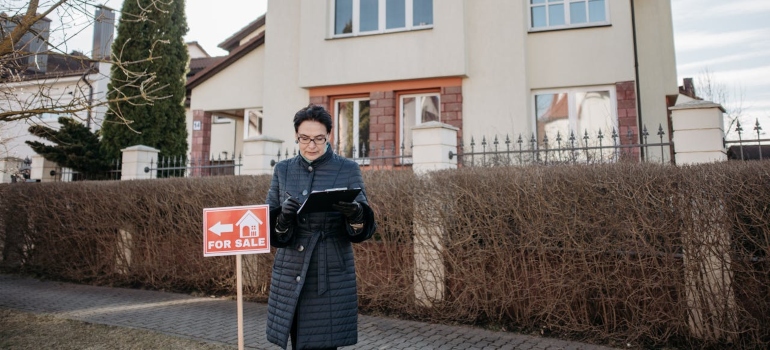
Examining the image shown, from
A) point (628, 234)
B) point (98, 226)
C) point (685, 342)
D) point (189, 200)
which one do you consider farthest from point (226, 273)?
point (685, 342)

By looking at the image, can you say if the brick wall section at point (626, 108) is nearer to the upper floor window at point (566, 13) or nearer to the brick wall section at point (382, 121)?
the upper floor window at point (566, 13)

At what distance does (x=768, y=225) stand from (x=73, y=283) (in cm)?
1022

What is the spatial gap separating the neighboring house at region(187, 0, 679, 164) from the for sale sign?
7.42 metres

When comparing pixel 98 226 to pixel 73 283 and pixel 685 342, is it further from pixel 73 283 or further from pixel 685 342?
pixel 685 342

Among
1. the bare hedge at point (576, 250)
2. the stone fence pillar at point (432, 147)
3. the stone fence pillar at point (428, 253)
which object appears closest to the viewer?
the bare hedge at point (576, 250)

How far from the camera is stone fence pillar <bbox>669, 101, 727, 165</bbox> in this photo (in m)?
5.42

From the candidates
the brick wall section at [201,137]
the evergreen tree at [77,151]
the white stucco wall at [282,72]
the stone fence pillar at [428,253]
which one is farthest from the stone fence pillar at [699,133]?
the brick wall section at [201,137]

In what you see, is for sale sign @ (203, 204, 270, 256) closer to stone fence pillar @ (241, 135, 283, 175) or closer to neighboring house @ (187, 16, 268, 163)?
stone fence pillar @ (241, 135, 283, 175)

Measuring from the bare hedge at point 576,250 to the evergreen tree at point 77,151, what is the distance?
5.89 m

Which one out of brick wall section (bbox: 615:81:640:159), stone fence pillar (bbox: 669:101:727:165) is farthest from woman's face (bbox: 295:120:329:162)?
brick wall section (bbox: 615:81:640:159)

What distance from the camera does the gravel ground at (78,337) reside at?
Answer: 4934 mm

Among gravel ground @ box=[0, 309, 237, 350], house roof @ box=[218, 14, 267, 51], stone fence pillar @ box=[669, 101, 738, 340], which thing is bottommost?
gravel ground @ box=[0, 309, 237, 350]

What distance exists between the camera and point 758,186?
423 cm

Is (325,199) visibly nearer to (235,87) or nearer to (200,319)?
(200,319)
